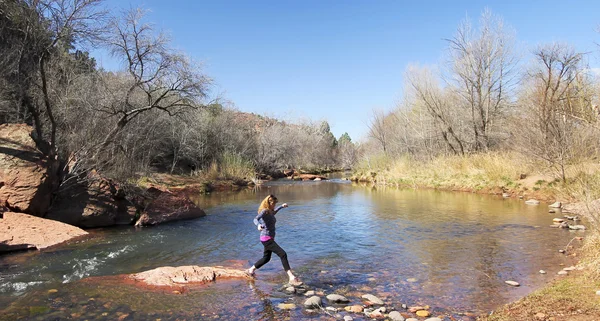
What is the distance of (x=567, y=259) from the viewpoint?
9281 millimetres

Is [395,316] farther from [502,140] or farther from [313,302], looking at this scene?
[502,140]

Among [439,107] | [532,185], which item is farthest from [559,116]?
[439,107]

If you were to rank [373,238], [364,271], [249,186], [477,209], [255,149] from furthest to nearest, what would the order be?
[255,149] → [249,186] → [477,209] → [373,238] → [364,271]

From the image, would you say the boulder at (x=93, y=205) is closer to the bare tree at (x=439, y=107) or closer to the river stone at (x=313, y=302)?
the river stone at (x=313, y=302)

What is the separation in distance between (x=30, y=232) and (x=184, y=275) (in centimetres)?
649

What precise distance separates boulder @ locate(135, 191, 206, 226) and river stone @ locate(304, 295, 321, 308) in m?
10.4

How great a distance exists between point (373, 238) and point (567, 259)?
5198 millimetres

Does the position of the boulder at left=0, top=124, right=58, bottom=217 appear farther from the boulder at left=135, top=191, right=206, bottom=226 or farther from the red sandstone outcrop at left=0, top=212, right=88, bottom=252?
the boulder at left=135, top=191, right=206, bottom=226

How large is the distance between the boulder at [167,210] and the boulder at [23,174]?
11.0ft

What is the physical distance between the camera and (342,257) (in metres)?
10.5

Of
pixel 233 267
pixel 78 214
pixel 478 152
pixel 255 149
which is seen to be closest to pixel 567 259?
pixel 233 267

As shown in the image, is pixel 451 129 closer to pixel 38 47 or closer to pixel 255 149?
pixel 255 149

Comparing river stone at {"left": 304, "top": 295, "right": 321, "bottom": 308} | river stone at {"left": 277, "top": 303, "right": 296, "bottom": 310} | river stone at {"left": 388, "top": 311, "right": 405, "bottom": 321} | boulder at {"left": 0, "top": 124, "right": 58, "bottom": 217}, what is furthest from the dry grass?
boulder at {"left": 0, "top": 124, "right": 58, "bottom": 217}

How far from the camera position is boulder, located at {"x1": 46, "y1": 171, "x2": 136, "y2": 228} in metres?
14.2
